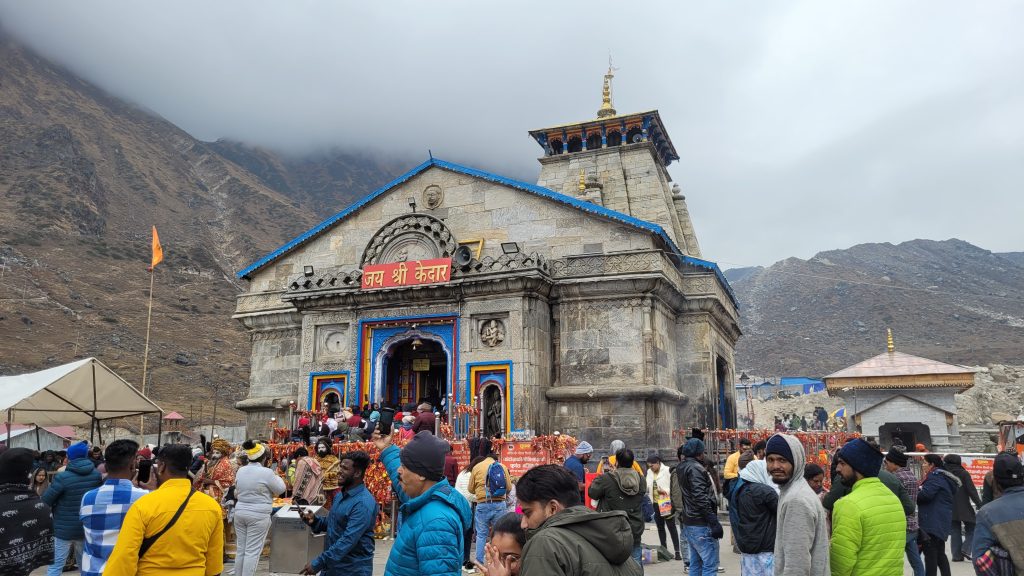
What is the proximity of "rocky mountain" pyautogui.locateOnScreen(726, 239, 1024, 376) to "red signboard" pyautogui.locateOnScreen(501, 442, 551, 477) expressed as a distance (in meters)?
67.0

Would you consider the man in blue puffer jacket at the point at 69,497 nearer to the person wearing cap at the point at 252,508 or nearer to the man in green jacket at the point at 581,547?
the person wearing cap at the point at 252,508

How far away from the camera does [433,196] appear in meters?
22.6

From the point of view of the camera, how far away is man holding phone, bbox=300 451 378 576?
5398 mm

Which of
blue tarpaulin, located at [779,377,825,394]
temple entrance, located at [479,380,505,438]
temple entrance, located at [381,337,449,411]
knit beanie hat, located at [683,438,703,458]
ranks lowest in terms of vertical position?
knit beanie hat, located at [683,438,703,458]

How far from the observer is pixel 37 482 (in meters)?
10.3

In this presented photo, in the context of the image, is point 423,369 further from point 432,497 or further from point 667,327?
point 432,497

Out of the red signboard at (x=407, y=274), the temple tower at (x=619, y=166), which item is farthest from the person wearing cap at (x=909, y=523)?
the temple tower at (x=619, y=166)

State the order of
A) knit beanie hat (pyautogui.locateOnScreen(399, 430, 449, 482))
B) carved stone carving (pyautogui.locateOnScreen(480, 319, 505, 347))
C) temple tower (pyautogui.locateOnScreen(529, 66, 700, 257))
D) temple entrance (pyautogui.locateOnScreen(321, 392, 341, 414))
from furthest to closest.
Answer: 1. temple tower (pyautogui.locateOnScreen(529, 66, 700, 257))
2. temple entrance (pyautogui.locateOnScreen(321, 392, 341, 414))
3. carved stone carving (pyautogui.locateOnScreen(480, 319, 505, 347))
4. knit beanie hat (pyautogui.locateOnScreen(399, 430, 449, 482))

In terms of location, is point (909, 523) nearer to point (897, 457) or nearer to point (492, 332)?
point (897, 457)

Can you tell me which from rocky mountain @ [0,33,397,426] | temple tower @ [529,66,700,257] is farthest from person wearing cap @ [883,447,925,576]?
rocky mountain @ [0,33,397,426]

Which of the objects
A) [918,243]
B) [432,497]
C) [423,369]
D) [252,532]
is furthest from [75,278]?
[918,243]

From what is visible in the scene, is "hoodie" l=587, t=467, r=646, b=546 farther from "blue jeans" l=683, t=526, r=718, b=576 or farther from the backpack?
the backpack

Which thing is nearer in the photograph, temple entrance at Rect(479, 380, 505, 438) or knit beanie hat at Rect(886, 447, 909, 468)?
knit beanie hat at Rect(886, 447, 909, 468)

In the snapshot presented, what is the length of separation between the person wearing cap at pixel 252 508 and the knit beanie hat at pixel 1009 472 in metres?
6.93
